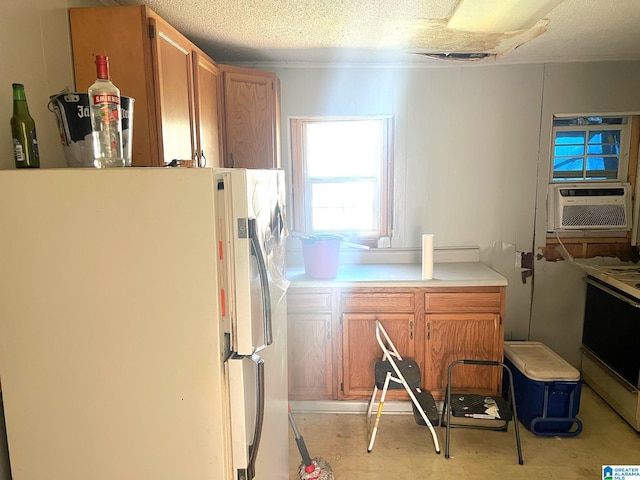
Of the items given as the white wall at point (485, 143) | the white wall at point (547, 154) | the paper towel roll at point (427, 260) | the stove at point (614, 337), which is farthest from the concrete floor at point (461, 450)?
the paper towel roll at point (427, 260)

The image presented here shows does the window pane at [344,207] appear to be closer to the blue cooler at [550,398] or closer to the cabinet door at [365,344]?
the cabinet door at [365,344]

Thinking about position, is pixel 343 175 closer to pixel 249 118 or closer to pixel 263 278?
pixel 249 118

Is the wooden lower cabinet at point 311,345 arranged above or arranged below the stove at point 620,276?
below

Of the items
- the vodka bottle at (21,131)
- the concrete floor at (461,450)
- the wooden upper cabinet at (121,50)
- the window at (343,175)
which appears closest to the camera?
the vodka bottle at (21,131)

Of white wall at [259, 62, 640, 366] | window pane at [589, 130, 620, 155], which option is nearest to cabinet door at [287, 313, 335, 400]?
white wall at [259, 62, 640, 366]

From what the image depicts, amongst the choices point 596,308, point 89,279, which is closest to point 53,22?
point 89,279

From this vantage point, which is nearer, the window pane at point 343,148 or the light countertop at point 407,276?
the light countertop at point 407,276

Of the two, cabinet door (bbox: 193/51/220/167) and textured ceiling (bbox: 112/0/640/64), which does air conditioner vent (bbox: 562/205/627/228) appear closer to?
textured ceiling (bbox: 112/0/640/64)

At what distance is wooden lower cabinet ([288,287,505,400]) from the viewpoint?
107 inches

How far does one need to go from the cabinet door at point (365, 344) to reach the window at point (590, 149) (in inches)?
62.4

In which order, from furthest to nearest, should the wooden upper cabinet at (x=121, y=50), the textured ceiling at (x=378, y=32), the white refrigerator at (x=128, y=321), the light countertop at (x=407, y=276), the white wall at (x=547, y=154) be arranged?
the white wall at (x=547, y=154) < the light countertop at (x=407, y=276) < the textured ceiling at (x=378, y=32) < the wooden upper cabinet at (x=121, y=50) < the white refrigerator at (x=128, y=321)

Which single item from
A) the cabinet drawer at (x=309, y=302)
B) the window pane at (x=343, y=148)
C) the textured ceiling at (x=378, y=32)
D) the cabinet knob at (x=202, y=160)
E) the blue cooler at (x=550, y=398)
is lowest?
the blue cooler at (x=550, y=398)

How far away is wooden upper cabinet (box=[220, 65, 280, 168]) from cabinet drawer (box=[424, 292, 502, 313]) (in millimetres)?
1315

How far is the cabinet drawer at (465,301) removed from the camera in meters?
2.70
